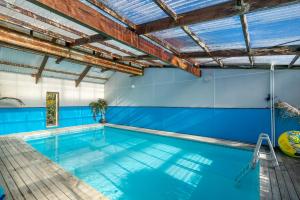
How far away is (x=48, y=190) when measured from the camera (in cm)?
267

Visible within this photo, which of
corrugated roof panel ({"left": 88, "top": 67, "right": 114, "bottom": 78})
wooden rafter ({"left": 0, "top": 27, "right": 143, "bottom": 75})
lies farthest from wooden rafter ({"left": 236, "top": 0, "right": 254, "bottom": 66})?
corrugated roof panel ({"left": 88, "top": 67, "right": 114, "bottom": 78})

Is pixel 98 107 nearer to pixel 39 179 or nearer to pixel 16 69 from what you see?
pixel 16 69

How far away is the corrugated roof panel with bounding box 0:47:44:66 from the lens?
19.5 ft

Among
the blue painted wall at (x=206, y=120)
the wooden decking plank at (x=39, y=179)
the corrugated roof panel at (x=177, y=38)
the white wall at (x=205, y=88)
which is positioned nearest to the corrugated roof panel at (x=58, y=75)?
the white wall at (x=205, y=88)

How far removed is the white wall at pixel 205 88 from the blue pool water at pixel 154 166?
5.90 ft

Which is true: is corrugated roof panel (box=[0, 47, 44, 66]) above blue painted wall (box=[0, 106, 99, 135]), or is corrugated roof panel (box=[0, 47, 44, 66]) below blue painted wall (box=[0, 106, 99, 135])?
above

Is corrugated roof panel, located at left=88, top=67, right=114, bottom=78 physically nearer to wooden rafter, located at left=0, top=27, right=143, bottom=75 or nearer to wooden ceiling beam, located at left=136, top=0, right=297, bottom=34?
wooden rafter, located at left=0, top=27, right=143, bottom=75

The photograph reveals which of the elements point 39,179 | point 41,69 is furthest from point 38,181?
point 41,69

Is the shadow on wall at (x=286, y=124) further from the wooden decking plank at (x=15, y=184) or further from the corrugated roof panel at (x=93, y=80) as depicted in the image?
the corrugated roof panel at (x=93, y=80)

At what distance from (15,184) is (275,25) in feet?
15.8

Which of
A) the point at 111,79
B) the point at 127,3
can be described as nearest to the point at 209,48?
the point at 127,3

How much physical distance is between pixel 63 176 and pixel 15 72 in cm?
647

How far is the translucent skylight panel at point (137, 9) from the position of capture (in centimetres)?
228

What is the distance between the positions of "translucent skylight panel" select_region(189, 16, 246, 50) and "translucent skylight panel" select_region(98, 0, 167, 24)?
664 mm
